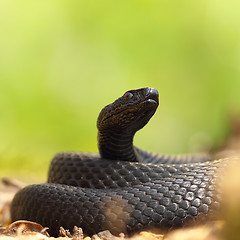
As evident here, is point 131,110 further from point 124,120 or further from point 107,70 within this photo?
point 107,70

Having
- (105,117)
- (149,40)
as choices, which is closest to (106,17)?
(149,40)

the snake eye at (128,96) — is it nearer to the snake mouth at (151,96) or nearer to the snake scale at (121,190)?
the snake scale at (121,190)

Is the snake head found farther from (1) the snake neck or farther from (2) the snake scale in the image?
(1) the snake neck

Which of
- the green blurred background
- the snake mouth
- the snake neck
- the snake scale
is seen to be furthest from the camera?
the green blurred background

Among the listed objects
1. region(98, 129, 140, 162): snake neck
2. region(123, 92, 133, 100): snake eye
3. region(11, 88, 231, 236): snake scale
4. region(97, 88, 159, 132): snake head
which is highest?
region(123, 92, 133, 100): snake eye

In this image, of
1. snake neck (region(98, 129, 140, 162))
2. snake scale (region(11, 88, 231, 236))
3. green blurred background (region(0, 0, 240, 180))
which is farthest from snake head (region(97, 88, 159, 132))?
green blurred background (region(0, 0, 240, 180))

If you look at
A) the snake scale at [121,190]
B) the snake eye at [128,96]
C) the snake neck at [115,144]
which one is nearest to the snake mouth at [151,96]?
the snake scale at [121,190]

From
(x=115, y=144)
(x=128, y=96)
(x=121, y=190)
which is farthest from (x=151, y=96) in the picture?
(x=121, y=190)

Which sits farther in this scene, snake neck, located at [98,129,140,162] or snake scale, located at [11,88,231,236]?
snake neck, located at [98,129,140,162]
